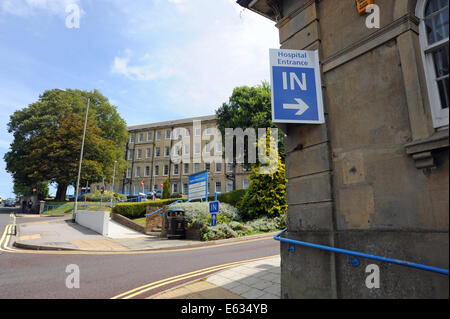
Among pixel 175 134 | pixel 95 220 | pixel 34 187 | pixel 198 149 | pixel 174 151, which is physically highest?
pixel 175 134

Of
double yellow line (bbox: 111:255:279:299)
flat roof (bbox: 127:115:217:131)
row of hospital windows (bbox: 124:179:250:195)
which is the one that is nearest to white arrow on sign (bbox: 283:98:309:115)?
double yellow line (bbox: 111:255:279:299)

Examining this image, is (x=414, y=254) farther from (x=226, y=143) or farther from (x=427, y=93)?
(x=226, y=143)

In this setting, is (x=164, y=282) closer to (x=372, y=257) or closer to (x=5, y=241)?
(x=372, y=257)

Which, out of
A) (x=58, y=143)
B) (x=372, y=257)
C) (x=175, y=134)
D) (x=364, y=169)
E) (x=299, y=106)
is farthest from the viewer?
(x=175, y=134)

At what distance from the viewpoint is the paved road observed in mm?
5473

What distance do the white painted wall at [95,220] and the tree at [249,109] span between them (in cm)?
1755

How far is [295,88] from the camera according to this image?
4457 mm

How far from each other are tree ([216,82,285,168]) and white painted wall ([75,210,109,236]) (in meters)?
17.5

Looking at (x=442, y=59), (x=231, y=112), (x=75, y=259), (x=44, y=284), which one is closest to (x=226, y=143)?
(x=231, y=112)

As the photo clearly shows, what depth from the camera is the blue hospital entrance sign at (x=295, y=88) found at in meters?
4.36

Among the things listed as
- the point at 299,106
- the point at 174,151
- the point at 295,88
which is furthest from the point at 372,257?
the point at 174,151

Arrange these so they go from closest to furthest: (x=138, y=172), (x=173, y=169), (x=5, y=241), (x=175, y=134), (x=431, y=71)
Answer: (x=431, y=71)
(x=5, y=241)
(x=173, y=169)
(x=175, y=134)
(x=138, y=172)

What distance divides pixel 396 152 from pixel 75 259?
9759 millimetres

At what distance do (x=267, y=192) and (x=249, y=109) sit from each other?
14799 mm
